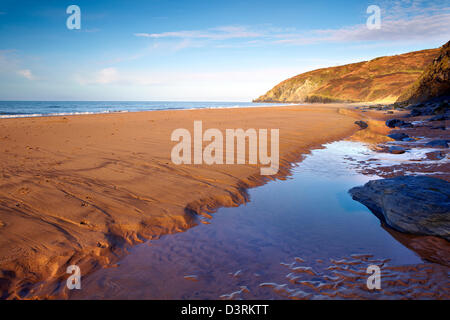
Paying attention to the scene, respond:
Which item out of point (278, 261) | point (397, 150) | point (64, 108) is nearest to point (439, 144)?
point (397, 150)

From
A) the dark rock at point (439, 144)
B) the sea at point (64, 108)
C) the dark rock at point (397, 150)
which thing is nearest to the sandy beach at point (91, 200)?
the dark rock at point (397, 150)

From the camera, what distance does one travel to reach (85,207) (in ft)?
11.2

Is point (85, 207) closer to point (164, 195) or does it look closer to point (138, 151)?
point (164, 195)

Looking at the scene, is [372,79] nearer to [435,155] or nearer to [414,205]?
[435,155]

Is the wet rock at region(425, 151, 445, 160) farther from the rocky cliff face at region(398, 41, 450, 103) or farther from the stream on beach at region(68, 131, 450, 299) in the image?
the rocky cliff face at region(398, 41, 450, 103)

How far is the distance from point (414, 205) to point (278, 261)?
2.12 metres

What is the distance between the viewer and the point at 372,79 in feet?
272

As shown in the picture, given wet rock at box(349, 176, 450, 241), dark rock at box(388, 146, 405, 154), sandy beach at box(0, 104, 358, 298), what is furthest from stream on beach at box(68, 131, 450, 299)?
dark rock at box(388, 146, 405, 154)

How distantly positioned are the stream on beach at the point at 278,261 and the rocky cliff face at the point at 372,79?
220 ft

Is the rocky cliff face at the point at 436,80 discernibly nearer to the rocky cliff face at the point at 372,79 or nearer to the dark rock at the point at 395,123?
the dark rock at the point at 395,123

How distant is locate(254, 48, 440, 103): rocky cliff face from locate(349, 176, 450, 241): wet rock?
6607 cm

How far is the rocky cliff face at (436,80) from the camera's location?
2388cm

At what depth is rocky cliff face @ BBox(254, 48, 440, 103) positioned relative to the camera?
231ft
